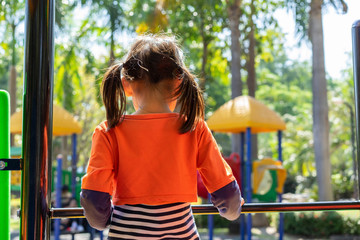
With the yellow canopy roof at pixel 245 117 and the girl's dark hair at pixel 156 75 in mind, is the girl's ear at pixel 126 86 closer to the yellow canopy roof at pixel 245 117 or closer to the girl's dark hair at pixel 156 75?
the girl's dark hair at pixel 156 75

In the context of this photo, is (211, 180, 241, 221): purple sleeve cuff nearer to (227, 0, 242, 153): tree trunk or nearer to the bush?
the bush

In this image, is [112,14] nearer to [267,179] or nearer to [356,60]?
[267,179]

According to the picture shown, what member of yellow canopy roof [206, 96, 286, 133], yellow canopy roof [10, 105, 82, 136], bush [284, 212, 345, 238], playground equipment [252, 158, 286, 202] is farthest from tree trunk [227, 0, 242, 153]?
yellow canopy roof [10, 105, 82, 136]

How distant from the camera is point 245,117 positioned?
955 cm

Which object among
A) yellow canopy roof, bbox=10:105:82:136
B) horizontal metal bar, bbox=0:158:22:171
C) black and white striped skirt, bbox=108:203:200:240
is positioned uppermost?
yellow canopy roof, bbox=10:105:82:136

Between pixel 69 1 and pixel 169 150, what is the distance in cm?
1474

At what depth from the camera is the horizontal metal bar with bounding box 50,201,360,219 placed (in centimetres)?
150

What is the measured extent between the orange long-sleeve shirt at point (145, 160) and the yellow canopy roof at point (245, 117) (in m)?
8.17

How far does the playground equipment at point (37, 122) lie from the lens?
1.38 meters

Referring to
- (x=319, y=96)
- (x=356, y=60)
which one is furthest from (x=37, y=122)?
(x=319, y=96)

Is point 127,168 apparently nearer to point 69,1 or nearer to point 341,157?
point 69,1

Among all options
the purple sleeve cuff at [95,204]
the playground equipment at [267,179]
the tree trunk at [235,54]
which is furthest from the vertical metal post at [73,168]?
the purple sleeve cuff at [95,204]

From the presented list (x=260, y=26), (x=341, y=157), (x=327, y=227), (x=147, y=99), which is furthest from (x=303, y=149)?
(x=147, y=99)

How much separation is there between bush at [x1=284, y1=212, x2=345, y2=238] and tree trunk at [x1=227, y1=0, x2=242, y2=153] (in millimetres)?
2448
